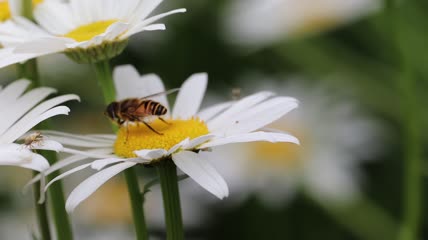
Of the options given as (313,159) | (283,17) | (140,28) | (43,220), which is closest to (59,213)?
(43,220)

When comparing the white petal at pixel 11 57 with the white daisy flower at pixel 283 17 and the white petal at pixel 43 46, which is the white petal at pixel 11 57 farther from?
the white daisy flower at pixel 283 17

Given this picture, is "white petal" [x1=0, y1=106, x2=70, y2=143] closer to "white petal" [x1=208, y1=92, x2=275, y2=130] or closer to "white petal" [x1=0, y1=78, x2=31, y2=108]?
"white petal" [x1=0, y1=78, x2=31, y2=108]

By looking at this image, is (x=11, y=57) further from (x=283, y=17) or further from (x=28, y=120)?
(x=283, y=17)

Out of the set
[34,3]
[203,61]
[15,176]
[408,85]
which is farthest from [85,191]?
[203,61]

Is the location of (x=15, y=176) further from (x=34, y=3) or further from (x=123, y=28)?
(x=123, y=28)

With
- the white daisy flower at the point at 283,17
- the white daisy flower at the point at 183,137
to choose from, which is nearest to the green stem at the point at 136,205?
the white daisy flower at the point at 183,137

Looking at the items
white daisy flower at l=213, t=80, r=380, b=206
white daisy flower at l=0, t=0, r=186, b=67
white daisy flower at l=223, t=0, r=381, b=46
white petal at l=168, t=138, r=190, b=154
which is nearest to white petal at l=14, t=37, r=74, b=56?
white daisy flower at l=0, t=0, r=186, b=67
